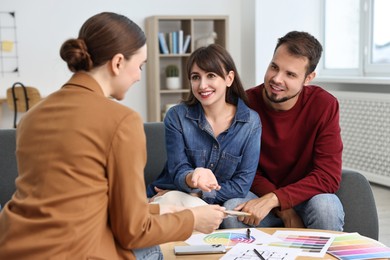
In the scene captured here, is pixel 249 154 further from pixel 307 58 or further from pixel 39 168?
pixel 39 168

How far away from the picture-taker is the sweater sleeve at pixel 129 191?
128cm

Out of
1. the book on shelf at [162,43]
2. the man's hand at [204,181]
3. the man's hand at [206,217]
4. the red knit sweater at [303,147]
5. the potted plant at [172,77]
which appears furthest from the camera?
the potted plant at [172,77]

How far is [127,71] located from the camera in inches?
54.7

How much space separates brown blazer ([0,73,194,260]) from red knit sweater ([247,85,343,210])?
3.54ft

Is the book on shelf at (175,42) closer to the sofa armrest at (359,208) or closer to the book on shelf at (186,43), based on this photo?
the book on shelf at (186,43)

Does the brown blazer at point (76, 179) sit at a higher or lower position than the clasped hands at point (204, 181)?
higher

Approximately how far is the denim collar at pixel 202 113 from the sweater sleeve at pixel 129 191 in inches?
40.0

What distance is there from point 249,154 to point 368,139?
9.46ft

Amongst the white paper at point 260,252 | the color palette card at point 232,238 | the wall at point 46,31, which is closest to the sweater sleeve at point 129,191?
the white paper at point 260,252

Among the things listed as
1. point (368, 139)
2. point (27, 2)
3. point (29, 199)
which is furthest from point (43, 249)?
point (27, 2)

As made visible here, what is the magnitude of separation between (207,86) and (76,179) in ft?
3.73

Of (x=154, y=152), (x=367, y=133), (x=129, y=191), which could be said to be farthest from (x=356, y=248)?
(x=367, y=133)

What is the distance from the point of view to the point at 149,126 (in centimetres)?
279

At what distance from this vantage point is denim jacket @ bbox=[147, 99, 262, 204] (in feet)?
7.59
